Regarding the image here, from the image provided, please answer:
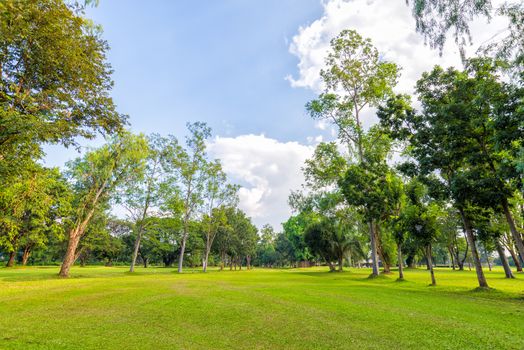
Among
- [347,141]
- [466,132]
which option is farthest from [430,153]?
[347,141]

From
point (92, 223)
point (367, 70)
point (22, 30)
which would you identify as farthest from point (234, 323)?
point (92, 223)

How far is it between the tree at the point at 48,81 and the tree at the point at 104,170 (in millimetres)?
17026

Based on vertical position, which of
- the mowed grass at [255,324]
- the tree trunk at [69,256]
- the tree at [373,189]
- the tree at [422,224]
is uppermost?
the tree at [373,189]

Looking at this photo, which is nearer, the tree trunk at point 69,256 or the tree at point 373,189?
the tree at point 373,189

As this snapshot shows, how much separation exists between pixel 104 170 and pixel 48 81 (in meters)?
19.8

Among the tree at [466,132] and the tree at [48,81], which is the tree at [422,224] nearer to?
the tree at [466,132]

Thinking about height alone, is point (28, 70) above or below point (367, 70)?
below

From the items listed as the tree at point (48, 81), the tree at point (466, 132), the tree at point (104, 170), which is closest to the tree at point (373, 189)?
the tree at point (466, 132)

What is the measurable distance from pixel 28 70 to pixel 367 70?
3011 cm

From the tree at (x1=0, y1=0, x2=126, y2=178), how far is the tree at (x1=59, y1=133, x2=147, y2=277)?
17026 mm

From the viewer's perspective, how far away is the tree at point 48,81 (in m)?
11.6

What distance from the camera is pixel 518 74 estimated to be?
470 inches

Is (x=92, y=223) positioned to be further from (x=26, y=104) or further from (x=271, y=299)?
(x=271, y=299)

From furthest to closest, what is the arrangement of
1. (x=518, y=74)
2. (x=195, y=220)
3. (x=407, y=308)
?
(x=195, y=220)
(x=518, y=74)
(x=407, y=308)
